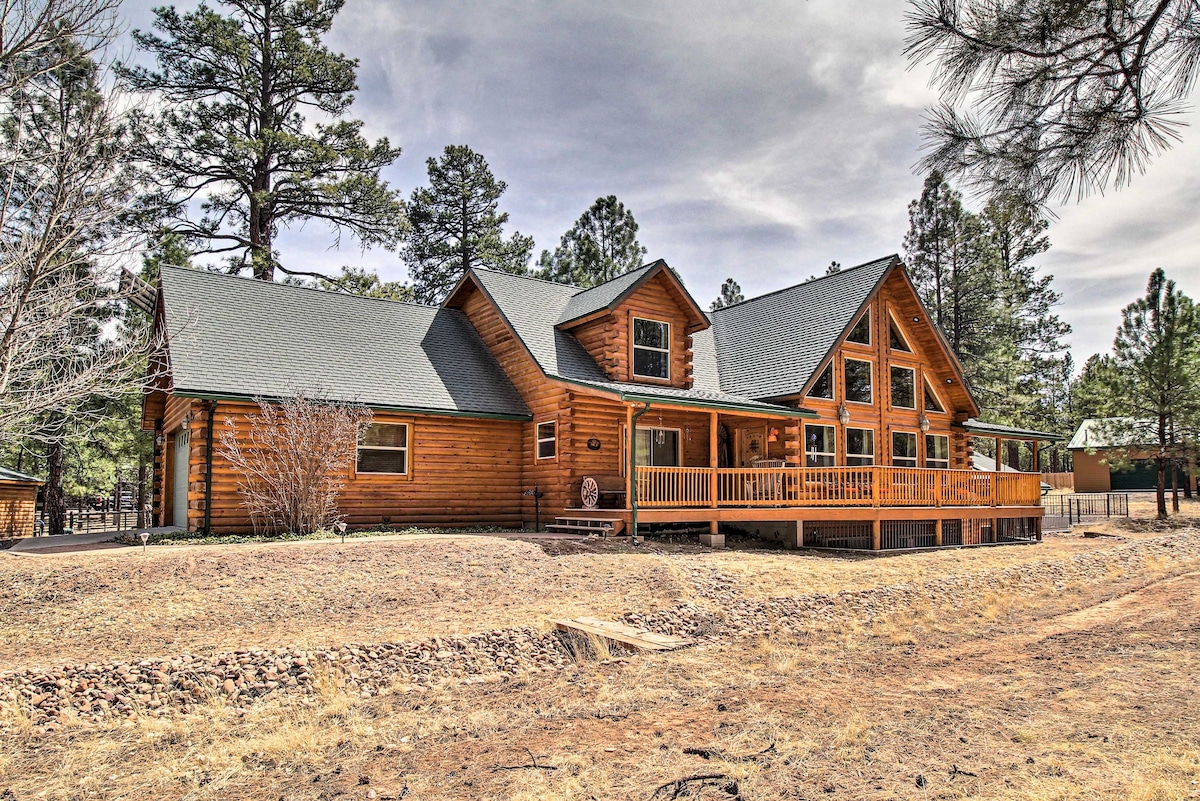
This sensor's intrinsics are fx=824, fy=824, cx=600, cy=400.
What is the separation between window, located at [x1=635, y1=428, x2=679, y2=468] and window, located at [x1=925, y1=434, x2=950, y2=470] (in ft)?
28.0

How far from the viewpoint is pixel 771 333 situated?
2323 centimetres

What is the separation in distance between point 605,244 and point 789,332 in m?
18.7

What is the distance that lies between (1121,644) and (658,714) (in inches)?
255

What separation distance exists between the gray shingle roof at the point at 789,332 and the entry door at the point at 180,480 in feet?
42.6

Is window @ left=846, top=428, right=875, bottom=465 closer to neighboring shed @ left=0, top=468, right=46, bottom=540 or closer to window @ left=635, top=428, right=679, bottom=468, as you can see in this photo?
window @ left=635, top=428, right=679, bottom=468

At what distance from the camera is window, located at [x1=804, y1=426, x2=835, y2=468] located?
2102cm

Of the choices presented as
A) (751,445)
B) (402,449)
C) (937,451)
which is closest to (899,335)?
(937,451)

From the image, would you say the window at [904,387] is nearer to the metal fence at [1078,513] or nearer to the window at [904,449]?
the window at [904,449]

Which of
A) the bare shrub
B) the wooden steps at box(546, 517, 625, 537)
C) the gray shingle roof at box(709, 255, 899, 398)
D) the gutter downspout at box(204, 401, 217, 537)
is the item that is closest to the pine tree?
the gray shingle roof at box(709, 255, 899, 398)

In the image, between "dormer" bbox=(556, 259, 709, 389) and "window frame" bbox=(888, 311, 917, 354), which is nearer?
"dormer" bbox=(556, 259, 709, 389)

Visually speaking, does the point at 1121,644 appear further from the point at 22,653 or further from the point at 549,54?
the point at 549,54

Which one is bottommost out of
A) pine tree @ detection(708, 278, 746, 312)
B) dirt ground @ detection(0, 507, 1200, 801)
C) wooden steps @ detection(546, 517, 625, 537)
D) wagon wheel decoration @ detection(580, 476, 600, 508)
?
dirt ground @ detection(0, 507, 1200, 801)

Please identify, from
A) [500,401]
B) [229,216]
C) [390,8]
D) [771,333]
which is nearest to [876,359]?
[771,333]

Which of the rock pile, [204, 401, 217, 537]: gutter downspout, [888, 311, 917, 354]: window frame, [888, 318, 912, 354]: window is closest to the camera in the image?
the rock pile
